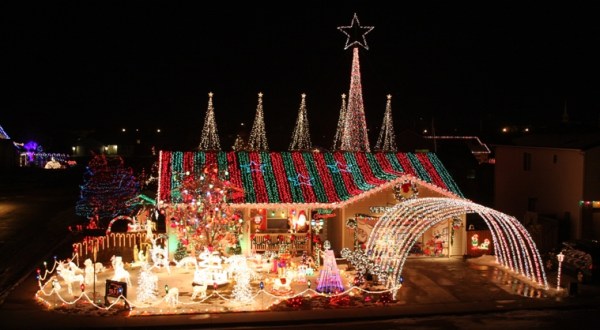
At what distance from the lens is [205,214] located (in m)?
19.6

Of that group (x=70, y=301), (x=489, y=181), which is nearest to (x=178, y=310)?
(x=70, y=301)

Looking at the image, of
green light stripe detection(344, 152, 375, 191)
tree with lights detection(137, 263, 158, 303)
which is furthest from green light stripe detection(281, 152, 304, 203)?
tree with lights detection(137, 263, 158, 303)

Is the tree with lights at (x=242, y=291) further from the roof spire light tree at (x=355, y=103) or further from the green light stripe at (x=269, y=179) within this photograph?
the roof spire light tree at (x=355, y=103)

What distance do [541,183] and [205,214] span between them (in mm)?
18466

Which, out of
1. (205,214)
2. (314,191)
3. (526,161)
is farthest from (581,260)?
(205,214)

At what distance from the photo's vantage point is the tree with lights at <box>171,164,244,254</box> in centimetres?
1961

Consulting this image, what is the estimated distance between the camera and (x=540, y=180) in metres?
29.6

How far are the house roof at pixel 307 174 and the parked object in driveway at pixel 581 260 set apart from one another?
4.82 m

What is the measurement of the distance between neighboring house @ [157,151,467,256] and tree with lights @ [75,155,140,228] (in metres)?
7.71

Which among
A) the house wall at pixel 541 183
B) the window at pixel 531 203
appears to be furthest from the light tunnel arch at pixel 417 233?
the window at pixel 531 203

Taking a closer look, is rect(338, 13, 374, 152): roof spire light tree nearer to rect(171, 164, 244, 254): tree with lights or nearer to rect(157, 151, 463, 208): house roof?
rect(157, 151, 463, 208): house roof

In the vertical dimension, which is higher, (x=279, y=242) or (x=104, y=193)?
(x=104, y=193)

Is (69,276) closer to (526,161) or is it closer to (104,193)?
(104,193)

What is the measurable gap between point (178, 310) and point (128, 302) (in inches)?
61.0
